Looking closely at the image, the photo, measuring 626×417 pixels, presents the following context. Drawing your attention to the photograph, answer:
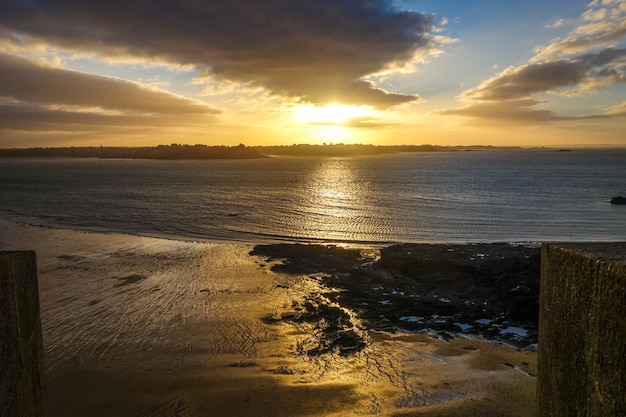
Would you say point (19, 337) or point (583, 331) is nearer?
point (583, 331)

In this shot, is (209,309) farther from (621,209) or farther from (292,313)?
(621,209)

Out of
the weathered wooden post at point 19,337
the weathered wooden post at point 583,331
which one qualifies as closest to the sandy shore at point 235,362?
the weathered wooden post at point 583,331

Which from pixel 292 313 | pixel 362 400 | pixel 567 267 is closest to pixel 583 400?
pixel 567 267

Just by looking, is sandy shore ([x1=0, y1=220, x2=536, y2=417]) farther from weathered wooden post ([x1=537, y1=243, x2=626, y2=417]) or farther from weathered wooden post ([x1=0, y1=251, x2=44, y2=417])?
weathered wooden post ([x1=0, y1=251, x2=44, y2=417])

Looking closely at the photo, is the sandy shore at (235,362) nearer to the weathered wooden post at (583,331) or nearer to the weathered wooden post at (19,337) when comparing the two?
the weathered wooden post at (583,331)

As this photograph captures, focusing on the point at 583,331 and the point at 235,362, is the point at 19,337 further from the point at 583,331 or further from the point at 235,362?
the point at 235,362

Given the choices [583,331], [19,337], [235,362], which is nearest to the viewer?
[583,331]

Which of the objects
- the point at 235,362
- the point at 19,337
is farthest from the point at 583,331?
the point at 235,362
